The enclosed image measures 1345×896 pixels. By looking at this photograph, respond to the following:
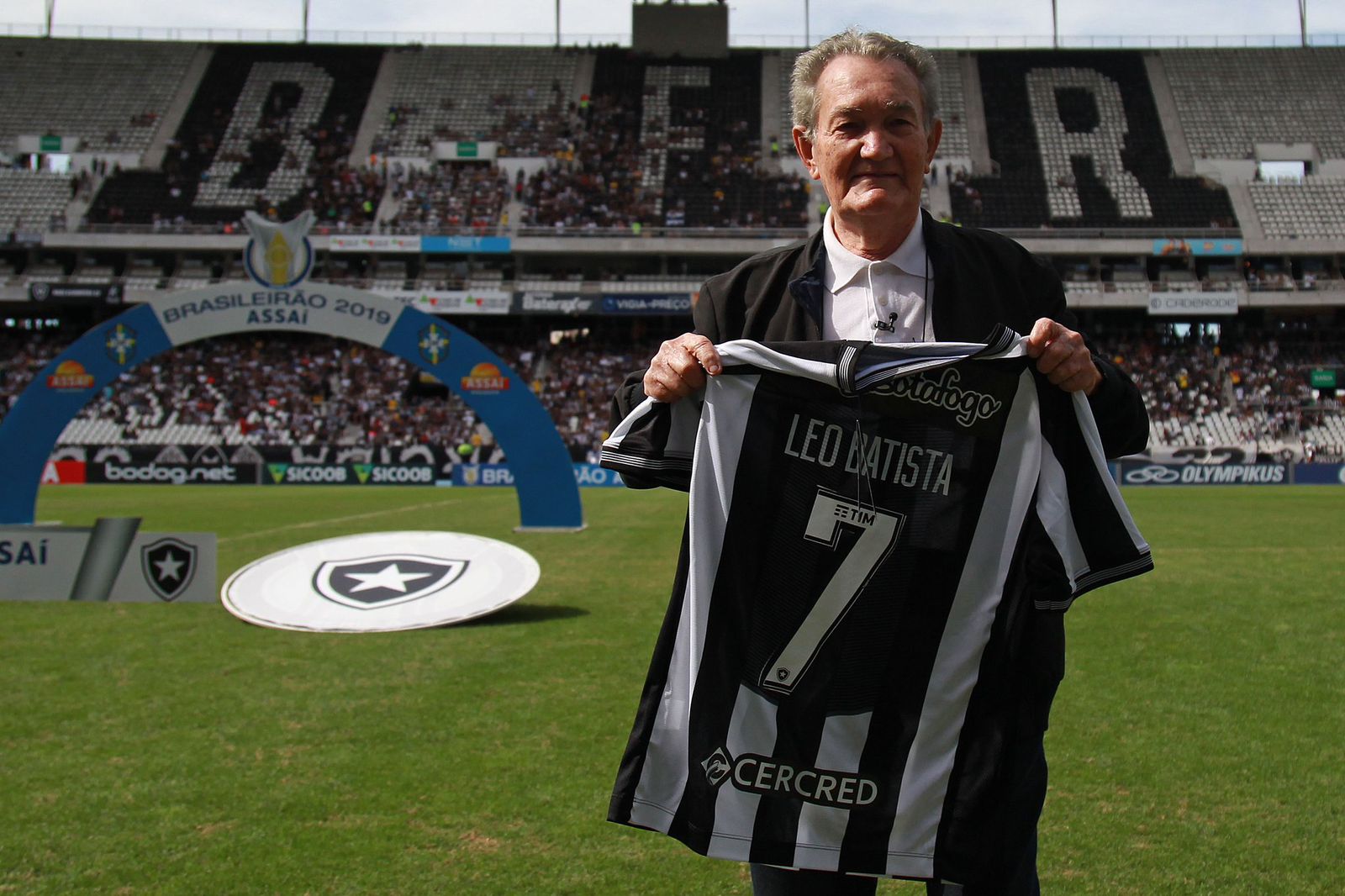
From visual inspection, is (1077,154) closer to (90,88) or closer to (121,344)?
(121,344)

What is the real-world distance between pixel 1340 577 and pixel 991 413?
35.8ft

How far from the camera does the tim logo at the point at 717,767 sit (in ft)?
7.22

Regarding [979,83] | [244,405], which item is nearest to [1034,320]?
Result: [244,405]

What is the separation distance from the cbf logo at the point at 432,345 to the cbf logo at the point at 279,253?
68.8 inches

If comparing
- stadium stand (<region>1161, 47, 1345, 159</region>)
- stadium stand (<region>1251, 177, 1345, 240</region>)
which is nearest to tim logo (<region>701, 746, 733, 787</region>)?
stadium stand (<region>1251, 177, 1345, 240</region>)

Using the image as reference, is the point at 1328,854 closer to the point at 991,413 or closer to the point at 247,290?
the point at 991,413

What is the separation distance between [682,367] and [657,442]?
19cm

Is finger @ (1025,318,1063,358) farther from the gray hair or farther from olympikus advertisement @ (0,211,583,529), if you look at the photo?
olympikus advertisement @ (0,211,583,529)

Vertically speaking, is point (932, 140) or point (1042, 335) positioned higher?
point (932, 140)

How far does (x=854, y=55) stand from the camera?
229cm

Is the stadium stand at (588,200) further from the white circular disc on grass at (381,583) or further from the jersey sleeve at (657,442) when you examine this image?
the jersey sleeve at (657,442)

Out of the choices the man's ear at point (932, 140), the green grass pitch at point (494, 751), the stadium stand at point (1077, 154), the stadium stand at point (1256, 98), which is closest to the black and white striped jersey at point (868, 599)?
the man's ear at point (932, 140)

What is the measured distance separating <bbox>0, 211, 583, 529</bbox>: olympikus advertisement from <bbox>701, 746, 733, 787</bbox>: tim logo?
1338 cm

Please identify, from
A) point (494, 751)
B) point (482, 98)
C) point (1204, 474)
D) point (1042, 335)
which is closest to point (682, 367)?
point (1042, 335)
